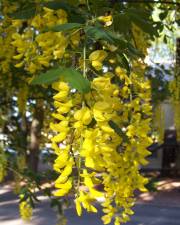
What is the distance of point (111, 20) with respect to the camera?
1277mm

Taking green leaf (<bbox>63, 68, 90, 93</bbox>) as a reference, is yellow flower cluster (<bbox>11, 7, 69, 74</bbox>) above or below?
above

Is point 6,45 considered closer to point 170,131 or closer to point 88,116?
point 88,116

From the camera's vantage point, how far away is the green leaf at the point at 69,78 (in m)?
1.00

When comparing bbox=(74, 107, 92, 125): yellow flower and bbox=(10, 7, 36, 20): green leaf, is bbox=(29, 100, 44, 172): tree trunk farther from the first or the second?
bbox=(74, 107, 92, 125): yellow flower

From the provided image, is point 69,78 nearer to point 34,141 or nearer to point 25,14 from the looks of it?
point 25,14

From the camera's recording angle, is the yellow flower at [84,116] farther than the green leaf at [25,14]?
No

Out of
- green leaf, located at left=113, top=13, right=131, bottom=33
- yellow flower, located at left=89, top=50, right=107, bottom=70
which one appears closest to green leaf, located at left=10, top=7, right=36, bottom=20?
green leaf, located at left=113, top=13, right=131, bottom=33

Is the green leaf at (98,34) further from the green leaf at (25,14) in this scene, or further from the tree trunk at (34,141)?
the tree trunk at (34,141)

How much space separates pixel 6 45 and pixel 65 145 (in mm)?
1665

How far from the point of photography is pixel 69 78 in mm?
1010

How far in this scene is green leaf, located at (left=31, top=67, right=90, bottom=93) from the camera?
995mm

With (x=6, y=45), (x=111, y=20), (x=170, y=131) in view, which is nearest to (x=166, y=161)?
(x=170, y=131)

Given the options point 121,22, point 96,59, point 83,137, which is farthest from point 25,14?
point 83,137

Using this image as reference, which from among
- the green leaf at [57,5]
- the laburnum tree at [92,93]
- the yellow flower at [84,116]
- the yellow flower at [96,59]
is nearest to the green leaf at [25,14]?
the laburnum tree at [92,93]
